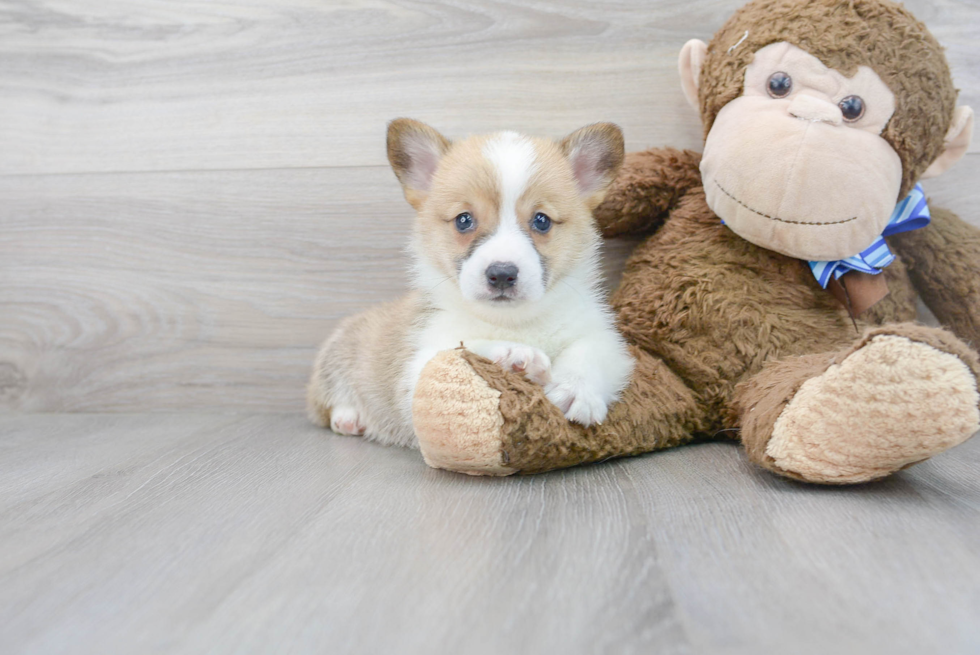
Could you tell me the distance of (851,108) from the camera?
4.73 ft

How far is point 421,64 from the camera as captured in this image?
6.51ft

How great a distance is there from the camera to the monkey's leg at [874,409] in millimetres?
→ 1073

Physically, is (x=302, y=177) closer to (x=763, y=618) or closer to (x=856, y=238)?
(x=856, y=238)

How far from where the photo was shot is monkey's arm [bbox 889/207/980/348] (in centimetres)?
166

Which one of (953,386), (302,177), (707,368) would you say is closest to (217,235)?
(302,177)

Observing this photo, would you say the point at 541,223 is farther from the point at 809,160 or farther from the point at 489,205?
the point at 809,160

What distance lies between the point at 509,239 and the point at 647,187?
1.67 feet

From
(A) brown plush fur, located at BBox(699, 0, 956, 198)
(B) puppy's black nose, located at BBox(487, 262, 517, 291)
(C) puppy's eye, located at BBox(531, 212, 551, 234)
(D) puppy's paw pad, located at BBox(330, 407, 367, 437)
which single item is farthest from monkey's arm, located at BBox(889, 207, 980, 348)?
(D) puppy's paw pad, located at BBox(330, 407, 367, 437)

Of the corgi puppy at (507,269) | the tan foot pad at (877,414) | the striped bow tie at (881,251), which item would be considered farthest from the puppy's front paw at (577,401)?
the striped bow tie at (881,251)

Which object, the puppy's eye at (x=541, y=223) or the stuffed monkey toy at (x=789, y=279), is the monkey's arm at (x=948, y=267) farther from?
the puppy's eye at (x=541, y=223)

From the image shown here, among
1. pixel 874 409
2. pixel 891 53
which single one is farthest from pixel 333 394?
pixel 891 53

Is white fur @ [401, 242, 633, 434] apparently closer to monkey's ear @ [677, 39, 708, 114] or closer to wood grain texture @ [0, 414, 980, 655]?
wood grain texture @ [0, 414, 980, 655]

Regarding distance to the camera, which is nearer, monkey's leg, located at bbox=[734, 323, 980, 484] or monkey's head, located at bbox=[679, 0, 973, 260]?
monkey's leg, located at bbox=[734, 323, 980, 484]

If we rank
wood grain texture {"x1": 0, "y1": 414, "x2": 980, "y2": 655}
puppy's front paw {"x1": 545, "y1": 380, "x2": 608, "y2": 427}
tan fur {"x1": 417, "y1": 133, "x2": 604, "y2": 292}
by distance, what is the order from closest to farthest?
wood grain texture {"x1": 0, "y1": 414, "x2": 980, "y2": 655} → puppy's front paw {"x1": 545, "y1": 380, "x2": 608, "y2": 427} → tan fur {"x1": 417, "y1": 133, "x2": 604, "y2": 292}
